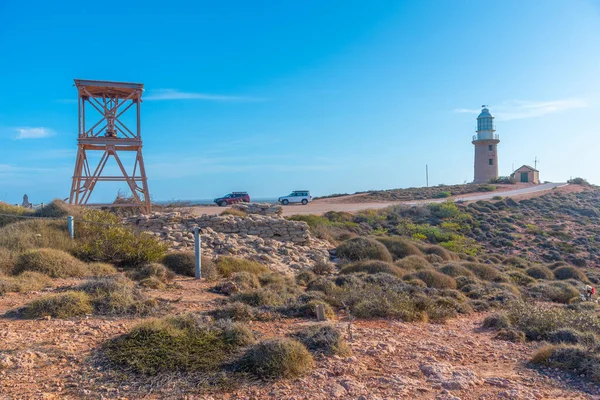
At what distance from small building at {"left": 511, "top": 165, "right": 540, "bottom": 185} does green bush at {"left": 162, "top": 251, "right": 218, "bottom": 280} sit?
57.8 m

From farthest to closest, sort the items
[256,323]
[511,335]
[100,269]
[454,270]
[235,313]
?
[454,270]
[100,269]
[511,335]
[235,313]
[256,323]

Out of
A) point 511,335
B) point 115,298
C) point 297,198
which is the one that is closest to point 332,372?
point 511,335

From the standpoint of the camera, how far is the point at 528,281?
14734 millimetres

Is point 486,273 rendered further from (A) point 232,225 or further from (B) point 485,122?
(B) point 485,122

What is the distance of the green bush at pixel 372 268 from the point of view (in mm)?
12323

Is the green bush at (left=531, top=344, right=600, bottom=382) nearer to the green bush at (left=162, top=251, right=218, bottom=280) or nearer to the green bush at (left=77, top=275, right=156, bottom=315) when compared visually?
the green bush at (left=77, top=275, right=156, bottom=315)

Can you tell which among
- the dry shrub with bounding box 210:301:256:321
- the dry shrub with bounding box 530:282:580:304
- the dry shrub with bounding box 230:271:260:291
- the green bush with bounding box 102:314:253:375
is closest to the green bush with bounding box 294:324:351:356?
the green bush with bounding box 102:314:253:375

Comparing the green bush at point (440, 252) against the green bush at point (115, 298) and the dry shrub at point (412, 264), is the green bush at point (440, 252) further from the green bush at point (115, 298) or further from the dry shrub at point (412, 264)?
the green bush at point (115, 298)

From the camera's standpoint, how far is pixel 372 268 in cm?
1248

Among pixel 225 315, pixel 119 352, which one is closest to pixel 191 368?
pixel 119 352

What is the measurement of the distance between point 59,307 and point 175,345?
2372mm

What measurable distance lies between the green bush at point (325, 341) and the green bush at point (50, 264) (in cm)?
576

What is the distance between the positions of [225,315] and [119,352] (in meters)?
1.99

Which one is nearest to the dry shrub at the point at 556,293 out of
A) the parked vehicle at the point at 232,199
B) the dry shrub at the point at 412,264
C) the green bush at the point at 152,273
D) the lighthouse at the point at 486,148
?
the dry shrub at the point at 412,264
